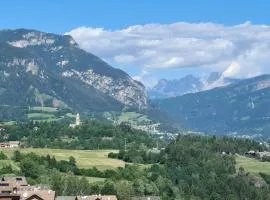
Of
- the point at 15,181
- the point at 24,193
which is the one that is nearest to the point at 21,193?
the point at 24,193

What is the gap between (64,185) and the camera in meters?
180

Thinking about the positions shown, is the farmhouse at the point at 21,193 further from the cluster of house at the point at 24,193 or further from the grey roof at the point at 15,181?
the grey roof at the point at 15,181

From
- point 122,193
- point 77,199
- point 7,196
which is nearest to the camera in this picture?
point 7,196

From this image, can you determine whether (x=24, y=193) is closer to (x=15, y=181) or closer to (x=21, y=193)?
(x=21, y=193)

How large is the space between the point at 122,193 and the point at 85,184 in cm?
1077

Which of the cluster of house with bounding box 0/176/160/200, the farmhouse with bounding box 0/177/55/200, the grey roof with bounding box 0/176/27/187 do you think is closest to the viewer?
the farmhouse with bounding box 0/177/55/200

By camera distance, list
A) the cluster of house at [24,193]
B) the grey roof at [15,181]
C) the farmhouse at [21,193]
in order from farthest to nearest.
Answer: the grey roof at [15,181] → the cluster of house at [24,193] → the farmhouse at [21,193]

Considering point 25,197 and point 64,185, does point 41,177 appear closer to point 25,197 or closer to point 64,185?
point 64,185

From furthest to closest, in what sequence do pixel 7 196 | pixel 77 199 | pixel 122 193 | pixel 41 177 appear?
pixel 41 177 < pixel 122 193 < pixel 77 199 < pixel 7 196

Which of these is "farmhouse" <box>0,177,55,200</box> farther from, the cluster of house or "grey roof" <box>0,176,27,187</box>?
"grey roof" <box>0,176,27,187</box>

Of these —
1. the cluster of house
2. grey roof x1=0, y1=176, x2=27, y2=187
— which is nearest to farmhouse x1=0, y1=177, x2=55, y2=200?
the cluster of house

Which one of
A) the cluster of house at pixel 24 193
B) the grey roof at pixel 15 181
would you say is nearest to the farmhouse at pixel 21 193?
the cluster of house at pixel 24 193

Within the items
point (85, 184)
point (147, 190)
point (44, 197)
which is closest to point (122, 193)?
point (85, 184)

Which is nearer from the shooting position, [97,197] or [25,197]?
[25,197]
